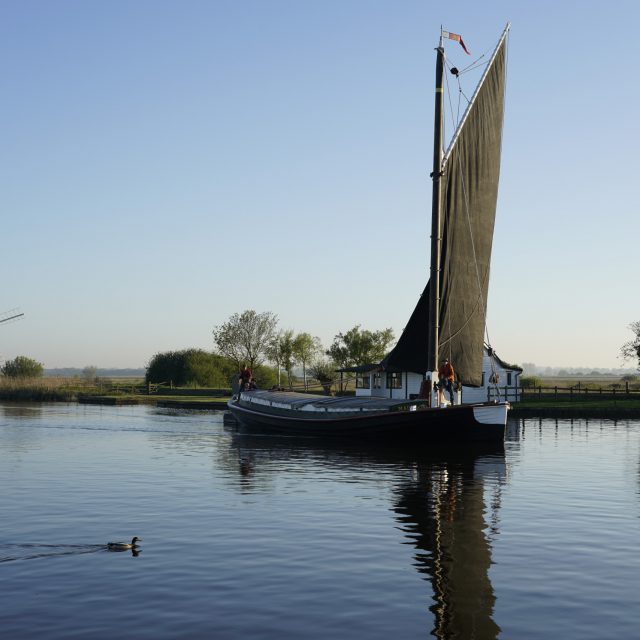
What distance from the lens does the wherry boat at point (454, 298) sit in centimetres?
3669

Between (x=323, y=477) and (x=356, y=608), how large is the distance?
1547cm

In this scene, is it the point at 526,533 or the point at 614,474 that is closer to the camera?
the point at 526,533

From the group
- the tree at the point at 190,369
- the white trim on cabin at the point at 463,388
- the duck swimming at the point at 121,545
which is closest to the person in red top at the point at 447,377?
the duck swimming at the point at 121,545

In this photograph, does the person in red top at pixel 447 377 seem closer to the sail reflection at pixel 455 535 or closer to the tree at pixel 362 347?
the sail reflection at pixel 455 535

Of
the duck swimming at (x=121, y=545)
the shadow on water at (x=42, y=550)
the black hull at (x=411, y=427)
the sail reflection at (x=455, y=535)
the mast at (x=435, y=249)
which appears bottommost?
the shadow on water at (x=42, y=550)

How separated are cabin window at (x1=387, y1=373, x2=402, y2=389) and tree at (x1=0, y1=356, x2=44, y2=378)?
2631 inches

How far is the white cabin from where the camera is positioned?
231 feet

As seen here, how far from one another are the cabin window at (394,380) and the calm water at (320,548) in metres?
37.1

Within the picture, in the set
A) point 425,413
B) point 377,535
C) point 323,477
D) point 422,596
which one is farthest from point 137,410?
point 422,596

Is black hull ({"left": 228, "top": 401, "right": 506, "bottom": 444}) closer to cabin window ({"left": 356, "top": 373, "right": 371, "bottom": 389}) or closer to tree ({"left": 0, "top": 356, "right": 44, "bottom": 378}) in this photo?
cabin window ({"left": 356, "top": 373, "right": 371, "bottom": 389})

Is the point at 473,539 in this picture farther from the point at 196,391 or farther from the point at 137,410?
the point at 196,391

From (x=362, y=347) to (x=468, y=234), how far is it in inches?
2512

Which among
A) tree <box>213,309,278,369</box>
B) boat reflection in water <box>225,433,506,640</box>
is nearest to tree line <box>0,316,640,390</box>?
tree <box>213,309,278,369</box>

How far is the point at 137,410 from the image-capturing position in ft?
243
